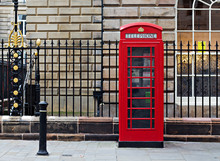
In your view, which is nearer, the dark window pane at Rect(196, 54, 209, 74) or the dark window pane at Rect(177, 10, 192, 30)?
the dark window pane at Rect(196, 54, 209, 74)

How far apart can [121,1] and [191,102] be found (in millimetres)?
3821

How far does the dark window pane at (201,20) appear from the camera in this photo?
11000mm

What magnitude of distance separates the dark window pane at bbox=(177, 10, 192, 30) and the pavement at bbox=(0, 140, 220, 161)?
493cm

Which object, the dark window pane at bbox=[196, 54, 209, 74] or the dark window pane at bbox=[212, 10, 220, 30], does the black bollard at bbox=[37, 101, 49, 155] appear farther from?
the dark window pane at bbox=[212, 10, 220, 30]

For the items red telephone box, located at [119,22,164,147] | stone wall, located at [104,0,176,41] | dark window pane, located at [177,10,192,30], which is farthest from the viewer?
dark window pane, located at [177,10,192,30]

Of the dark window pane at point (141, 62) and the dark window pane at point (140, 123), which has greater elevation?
the dark window pane at point (141, 62)

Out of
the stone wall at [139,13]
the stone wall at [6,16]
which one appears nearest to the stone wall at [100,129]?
the stone wall at [139,13]

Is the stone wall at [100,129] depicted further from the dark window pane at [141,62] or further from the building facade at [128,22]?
the building facade at [128,22]

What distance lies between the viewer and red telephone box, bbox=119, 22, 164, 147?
659 centimetres

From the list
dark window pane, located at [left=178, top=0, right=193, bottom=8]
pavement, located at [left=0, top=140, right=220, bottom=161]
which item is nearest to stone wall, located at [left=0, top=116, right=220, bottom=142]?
pavement, located at [left=0, top=140, right=220, bottom=161]

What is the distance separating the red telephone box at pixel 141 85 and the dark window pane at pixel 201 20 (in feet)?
15.9

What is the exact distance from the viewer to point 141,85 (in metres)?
6.64

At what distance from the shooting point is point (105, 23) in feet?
35.7

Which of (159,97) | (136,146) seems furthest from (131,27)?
(136,146)
